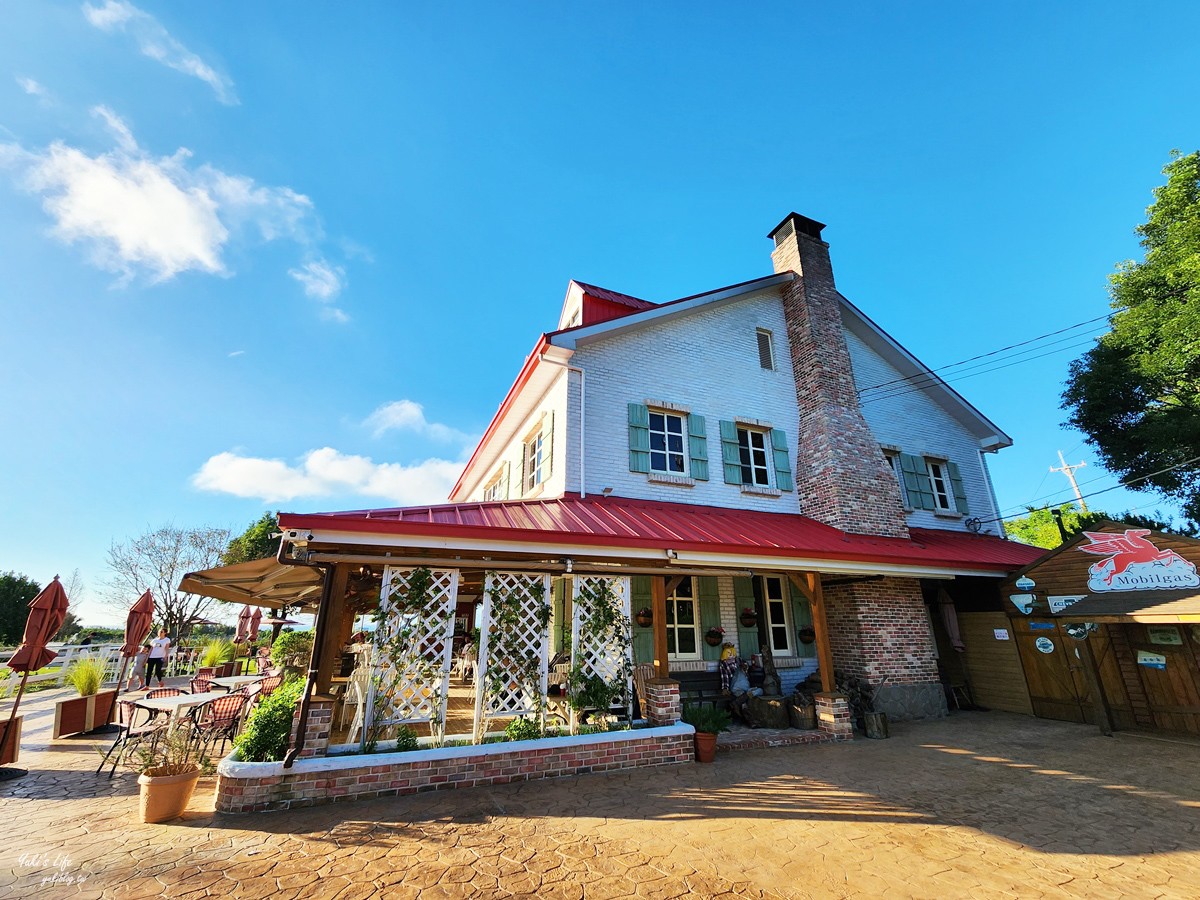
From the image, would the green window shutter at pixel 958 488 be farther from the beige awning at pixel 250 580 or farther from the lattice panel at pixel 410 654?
the beige awning at pixel 250 580

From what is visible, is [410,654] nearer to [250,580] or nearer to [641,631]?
[250,580]

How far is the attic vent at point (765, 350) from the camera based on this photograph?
12508 mm

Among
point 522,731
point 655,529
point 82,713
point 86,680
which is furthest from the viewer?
point 86,680

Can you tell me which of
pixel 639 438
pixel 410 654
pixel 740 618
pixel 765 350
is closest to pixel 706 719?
pixel 740 618

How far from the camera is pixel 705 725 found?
275 inches

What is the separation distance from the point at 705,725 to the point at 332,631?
493 centimetres

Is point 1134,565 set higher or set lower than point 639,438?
lower

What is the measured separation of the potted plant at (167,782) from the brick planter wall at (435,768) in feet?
0.93

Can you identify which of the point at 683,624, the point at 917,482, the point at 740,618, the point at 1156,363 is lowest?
the point at 683,624

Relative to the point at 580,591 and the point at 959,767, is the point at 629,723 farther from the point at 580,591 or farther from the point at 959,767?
the point at 959,767

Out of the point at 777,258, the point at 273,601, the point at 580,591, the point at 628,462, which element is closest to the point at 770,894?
the point at 580,591

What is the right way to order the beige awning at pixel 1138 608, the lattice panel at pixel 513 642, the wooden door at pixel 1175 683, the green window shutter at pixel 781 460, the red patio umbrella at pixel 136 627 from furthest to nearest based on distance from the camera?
1. the green window shutter at pixel 781 460
2. the red patio umbrella at pixel 136 627
3. the wooden door at pixel 1175 683
4. the beige awning at pixel 1138 608
5. the lattice panel at pixel 513 642

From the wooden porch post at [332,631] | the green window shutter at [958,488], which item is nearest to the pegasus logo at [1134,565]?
the green window shutter at [958,488]

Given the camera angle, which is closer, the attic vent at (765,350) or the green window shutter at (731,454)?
the green window shutter at (731,454)
